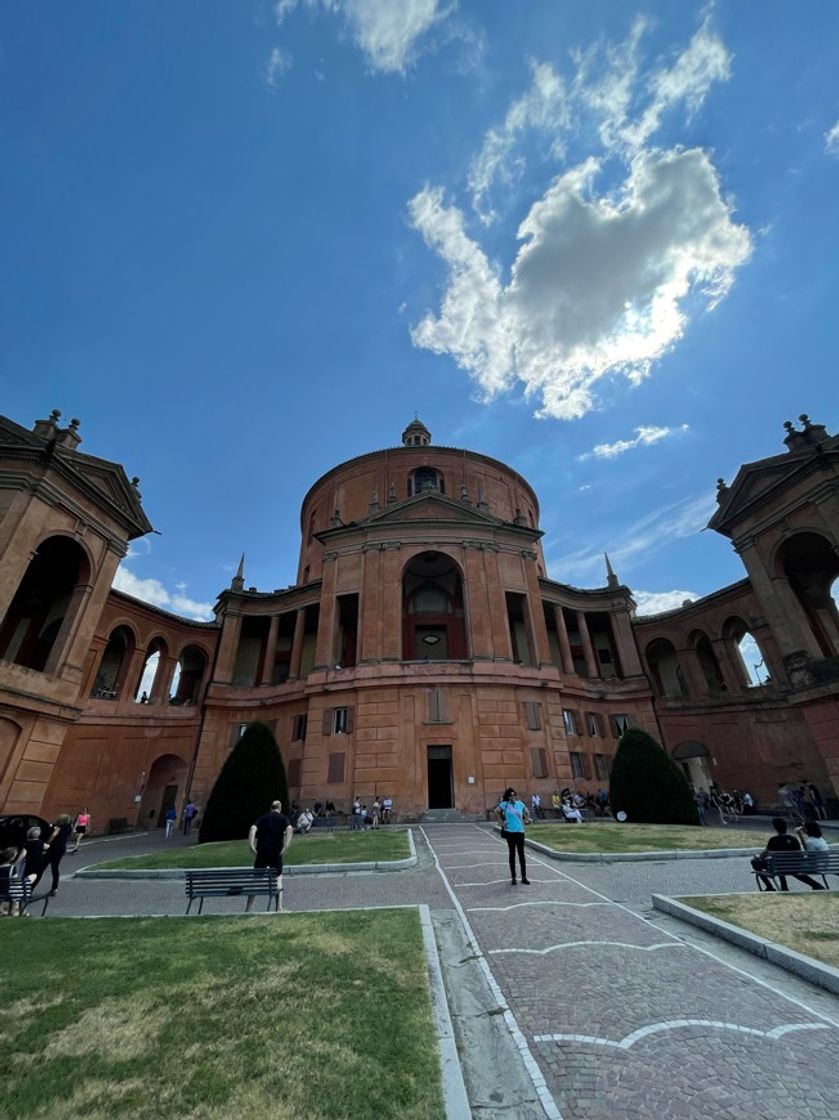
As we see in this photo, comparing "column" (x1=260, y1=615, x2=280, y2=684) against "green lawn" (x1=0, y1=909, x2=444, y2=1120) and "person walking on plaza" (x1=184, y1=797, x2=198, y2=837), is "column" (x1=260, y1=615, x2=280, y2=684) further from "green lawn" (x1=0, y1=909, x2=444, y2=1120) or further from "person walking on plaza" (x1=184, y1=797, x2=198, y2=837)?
"green lawn" (x1=0, y1=909, x2=444, y2=1120)

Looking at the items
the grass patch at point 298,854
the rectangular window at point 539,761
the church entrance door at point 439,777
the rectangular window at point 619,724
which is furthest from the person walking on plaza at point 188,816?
the rectangular window at point 619,724

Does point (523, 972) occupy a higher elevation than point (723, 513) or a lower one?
lower

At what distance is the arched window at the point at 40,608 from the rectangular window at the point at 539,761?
25539 mm

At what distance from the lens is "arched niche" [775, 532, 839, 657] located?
92.3 feet

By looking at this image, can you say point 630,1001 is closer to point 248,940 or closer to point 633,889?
point 248,940

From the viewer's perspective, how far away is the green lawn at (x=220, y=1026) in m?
3.16

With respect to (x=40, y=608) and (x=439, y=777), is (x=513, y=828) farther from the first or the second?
(x=40, y=608)

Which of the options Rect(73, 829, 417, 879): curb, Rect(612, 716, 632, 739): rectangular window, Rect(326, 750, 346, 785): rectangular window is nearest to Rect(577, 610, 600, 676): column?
Rect(612, 716, 632, 739): rectangular window

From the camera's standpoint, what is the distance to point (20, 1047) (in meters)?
3.85

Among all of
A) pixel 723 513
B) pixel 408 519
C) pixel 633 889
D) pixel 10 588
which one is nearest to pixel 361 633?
pixel 408 519

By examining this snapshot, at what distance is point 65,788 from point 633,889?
2631 cm

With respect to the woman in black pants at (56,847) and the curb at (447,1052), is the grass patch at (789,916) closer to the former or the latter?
the curb at (447,1052)

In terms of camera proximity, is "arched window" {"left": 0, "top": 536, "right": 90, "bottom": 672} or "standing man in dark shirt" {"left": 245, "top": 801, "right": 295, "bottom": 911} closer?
"standing man in dark shirt" {"left": 245, "top": 801, "right": 295, "bottom": 911}

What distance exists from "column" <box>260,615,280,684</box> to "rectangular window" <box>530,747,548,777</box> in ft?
60.0
